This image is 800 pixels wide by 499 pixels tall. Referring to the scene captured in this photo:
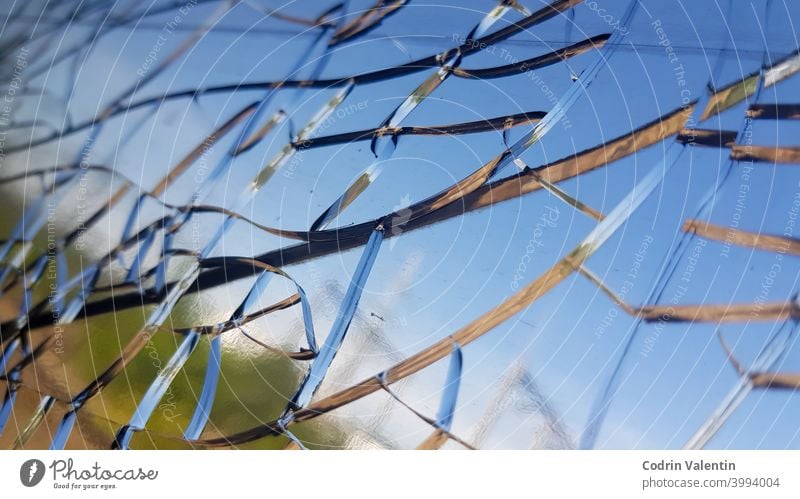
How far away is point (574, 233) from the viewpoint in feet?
4.03

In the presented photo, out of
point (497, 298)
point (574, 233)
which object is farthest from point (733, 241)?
point (497, 298)

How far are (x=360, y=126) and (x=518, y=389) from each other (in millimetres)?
463

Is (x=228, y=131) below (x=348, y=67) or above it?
below

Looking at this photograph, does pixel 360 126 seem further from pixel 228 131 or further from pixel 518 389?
pixel 518 389

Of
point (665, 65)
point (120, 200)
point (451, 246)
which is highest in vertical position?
point (665, 65)

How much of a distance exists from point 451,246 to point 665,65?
17.2 inches

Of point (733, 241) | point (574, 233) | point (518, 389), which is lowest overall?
point (518, 389)

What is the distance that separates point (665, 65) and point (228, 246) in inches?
28.5

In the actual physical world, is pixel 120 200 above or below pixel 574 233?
below

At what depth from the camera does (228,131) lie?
1.21 meters
